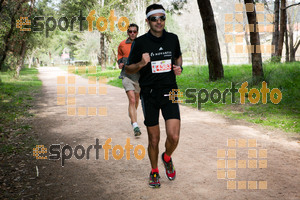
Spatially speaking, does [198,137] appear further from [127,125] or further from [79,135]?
[79,135]

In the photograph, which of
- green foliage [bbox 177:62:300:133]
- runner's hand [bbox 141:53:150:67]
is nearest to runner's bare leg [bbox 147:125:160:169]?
runner's hand [bbox 141:53:150:67]

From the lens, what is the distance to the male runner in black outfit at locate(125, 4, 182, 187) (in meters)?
3.67

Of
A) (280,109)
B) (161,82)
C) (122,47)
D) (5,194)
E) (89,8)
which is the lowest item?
(5,194)

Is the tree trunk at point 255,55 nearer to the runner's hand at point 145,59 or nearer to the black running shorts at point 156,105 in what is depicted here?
the black running shorts at point 156,105

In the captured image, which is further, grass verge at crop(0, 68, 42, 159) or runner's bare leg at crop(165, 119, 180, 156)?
grass verge at crop(0, 68, 42, 159)

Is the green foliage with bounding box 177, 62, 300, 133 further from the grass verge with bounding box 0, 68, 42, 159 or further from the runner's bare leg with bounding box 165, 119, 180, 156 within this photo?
the grass verge with bounding box 0, 68, 42, 159

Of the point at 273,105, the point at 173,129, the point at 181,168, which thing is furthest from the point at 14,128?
the point at 273,105

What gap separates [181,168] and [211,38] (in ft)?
35.3

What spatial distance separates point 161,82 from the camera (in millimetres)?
3730

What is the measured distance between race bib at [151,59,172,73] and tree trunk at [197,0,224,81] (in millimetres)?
11180

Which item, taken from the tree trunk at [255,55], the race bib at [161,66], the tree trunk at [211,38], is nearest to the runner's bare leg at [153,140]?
the race bib at [161,66]

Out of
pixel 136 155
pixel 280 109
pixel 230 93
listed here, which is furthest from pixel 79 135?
pixel 230 93

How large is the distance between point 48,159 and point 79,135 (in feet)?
5.38

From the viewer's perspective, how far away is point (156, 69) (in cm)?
368
